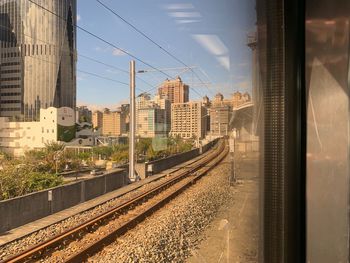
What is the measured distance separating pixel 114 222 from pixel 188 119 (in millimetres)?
865

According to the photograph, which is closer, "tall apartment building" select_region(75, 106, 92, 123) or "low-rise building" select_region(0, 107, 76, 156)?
"low-rise building" select_region(0, 107, 76, 156)

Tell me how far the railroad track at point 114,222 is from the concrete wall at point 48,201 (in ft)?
0.64

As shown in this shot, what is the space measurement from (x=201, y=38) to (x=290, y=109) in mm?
501

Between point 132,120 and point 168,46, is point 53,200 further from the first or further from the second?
point 168,46

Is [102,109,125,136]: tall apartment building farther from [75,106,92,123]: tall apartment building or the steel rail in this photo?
the steel rail

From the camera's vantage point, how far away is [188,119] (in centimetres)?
199

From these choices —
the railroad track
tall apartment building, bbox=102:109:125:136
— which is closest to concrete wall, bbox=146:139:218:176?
the railroad track

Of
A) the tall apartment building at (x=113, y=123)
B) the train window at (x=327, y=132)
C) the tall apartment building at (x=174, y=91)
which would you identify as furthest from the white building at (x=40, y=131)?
the train window at (x=327, y=132)

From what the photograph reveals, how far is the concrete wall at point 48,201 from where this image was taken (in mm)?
1234

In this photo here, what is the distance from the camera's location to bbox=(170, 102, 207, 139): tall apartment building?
195 centimetres

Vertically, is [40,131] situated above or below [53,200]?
above

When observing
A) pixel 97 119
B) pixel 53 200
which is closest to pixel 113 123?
pixel 97 119

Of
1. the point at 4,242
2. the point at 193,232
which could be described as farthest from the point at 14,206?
the point at 193,232

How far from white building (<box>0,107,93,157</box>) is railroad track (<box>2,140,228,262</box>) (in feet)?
1.84
